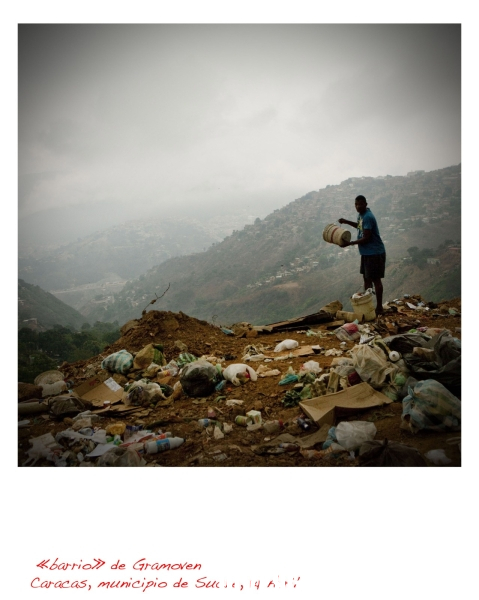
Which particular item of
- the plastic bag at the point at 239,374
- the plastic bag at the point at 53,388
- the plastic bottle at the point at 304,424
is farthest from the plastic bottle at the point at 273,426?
the plastic bag at the point at 53,388

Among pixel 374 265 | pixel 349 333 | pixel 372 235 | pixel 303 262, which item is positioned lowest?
pixel 349 333

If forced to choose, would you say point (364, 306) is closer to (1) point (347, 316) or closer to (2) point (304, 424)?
(1) point (347, 316)

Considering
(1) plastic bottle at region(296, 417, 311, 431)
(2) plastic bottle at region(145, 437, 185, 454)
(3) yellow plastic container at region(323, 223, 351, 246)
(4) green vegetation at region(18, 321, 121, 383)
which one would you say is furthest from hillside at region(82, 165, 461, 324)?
(2) plastic bottle at region(145, 437, 185, 454)

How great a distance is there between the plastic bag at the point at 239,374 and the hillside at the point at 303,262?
635 centimetres

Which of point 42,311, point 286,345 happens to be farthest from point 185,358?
point 42,311

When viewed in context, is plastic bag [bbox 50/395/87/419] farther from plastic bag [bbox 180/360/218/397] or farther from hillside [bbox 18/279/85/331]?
hillside [bbox 18/279/85/331]

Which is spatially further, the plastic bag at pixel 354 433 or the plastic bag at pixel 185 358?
the plastic bag at pixel 185 358

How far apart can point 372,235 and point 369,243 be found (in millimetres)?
111

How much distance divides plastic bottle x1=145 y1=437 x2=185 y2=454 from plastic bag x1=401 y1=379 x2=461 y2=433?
1584 millimetres

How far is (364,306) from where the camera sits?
4938 mm

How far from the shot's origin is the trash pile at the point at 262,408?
2.39 m

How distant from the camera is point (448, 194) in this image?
10.9 meters

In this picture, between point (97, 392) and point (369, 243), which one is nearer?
point (97, 392)

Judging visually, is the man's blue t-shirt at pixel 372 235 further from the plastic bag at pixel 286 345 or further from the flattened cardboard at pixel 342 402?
the flattened cardboard at pixel 342 402
